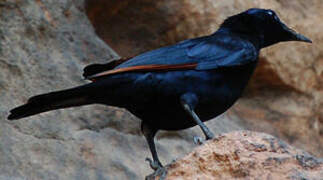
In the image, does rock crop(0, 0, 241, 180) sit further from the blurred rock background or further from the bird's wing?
the bird's wing

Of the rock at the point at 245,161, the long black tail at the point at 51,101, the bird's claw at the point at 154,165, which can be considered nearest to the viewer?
the rock at the point at 245,161

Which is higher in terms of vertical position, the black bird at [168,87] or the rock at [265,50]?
the black bird at [168,87]

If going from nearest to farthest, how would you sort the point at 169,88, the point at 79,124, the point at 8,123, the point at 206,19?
the point at 169,88 < the point at 8,123 < the point at 79,124 < the point at 206,19

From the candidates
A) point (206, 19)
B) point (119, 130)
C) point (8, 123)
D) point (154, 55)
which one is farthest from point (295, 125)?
point (8, 123)

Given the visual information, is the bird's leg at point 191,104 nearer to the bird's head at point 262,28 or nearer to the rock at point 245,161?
the rock at point 245,161

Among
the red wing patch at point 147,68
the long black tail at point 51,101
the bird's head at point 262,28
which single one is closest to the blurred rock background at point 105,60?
the long black tail at point 51,101

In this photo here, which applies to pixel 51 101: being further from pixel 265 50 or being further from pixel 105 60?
pixel 265 50

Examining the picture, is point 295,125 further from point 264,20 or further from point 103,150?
point 103,150
